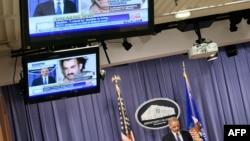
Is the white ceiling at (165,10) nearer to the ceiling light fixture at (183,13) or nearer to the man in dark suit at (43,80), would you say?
the ceiling light fixture at (183,13)

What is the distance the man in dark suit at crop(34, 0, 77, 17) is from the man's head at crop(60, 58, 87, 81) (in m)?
0.92

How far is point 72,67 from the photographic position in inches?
145

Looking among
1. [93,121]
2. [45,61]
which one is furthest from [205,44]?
[45,61]

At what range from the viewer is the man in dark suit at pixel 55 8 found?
2658 mm

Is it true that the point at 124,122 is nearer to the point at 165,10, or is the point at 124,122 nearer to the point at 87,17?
the point at 165,10

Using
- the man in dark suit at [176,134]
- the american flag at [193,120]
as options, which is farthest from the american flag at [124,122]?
the man in dark suit at [176,134]

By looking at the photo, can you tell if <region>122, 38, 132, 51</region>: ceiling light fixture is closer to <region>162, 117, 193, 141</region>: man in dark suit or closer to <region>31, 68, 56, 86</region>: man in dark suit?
<region>162, 117, 193, 141</region>: man in dark suit

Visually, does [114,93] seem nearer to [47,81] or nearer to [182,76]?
[182,76]

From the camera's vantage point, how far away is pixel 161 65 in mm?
7598

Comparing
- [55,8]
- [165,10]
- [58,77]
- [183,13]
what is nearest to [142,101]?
[183,13]

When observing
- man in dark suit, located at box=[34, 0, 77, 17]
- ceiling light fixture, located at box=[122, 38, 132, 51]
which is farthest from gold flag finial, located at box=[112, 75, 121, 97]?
man in dark suit, located at box=[34, 0, 77, 17]

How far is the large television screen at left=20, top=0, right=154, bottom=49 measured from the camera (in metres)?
2.64

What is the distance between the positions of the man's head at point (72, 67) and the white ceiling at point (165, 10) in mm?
867

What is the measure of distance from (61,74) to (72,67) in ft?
0.43
